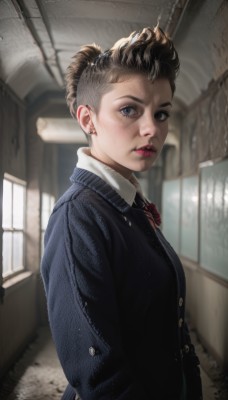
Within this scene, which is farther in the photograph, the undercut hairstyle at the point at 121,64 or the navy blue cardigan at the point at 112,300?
the undercut hairstyle at the point at 121,64

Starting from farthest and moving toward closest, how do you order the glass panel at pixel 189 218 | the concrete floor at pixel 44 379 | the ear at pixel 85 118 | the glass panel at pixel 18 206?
the glass panel at pixel 189 218
the glass panel at pixel 18 206
the concrete floor at pixel 44 379
the ear at pixel 85 118

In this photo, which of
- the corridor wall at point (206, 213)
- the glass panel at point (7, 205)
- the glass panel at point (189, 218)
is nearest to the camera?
the corridor wall at point (206, 213)

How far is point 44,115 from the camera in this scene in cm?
511

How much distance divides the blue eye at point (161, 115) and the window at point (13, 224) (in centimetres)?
259

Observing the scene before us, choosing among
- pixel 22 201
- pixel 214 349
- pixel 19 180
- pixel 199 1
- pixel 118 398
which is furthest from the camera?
pixel 22 201

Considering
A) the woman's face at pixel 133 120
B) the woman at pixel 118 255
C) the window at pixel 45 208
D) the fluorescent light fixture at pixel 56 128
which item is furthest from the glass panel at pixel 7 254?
the woman's face at pixel 133 120

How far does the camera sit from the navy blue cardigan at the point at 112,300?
1026mm

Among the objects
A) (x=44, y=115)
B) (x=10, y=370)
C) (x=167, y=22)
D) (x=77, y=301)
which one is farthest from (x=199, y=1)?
(x=10, y=370)

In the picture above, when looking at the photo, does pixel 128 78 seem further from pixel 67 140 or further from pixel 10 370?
pixel 67 140

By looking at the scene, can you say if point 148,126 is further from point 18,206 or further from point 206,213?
point 18,206

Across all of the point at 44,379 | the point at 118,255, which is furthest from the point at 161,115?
the point at 44,379

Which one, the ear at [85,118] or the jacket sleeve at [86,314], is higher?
the ear at [85,118]

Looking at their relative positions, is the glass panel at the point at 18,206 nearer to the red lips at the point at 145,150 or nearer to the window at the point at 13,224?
the window at the point at 13,224

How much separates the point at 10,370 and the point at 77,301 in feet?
10.1
